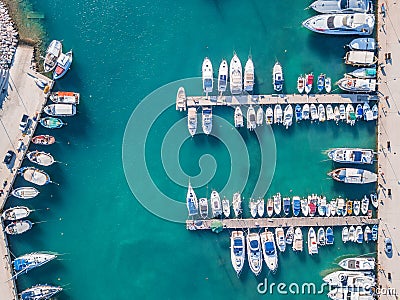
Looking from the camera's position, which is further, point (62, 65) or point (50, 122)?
point (50, 122)

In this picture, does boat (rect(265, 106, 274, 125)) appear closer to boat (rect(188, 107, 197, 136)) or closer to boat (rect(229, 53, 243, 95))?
boat (rect(229, 53, 243, 95))

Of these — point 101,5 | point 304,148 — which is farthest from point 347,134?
point 101,5

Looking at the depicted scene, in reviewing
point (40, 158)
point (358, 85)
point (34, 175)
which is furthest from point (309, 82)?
point (34, 175)

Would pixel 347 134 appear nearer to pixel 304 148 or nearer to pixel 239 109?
pixel 304 148

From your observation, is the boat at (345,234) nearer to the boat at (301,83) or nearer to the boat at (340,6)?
the boat at (301,83)

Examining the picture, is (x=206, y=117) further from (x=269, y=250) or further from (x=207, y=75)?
(x=269, y=250)
